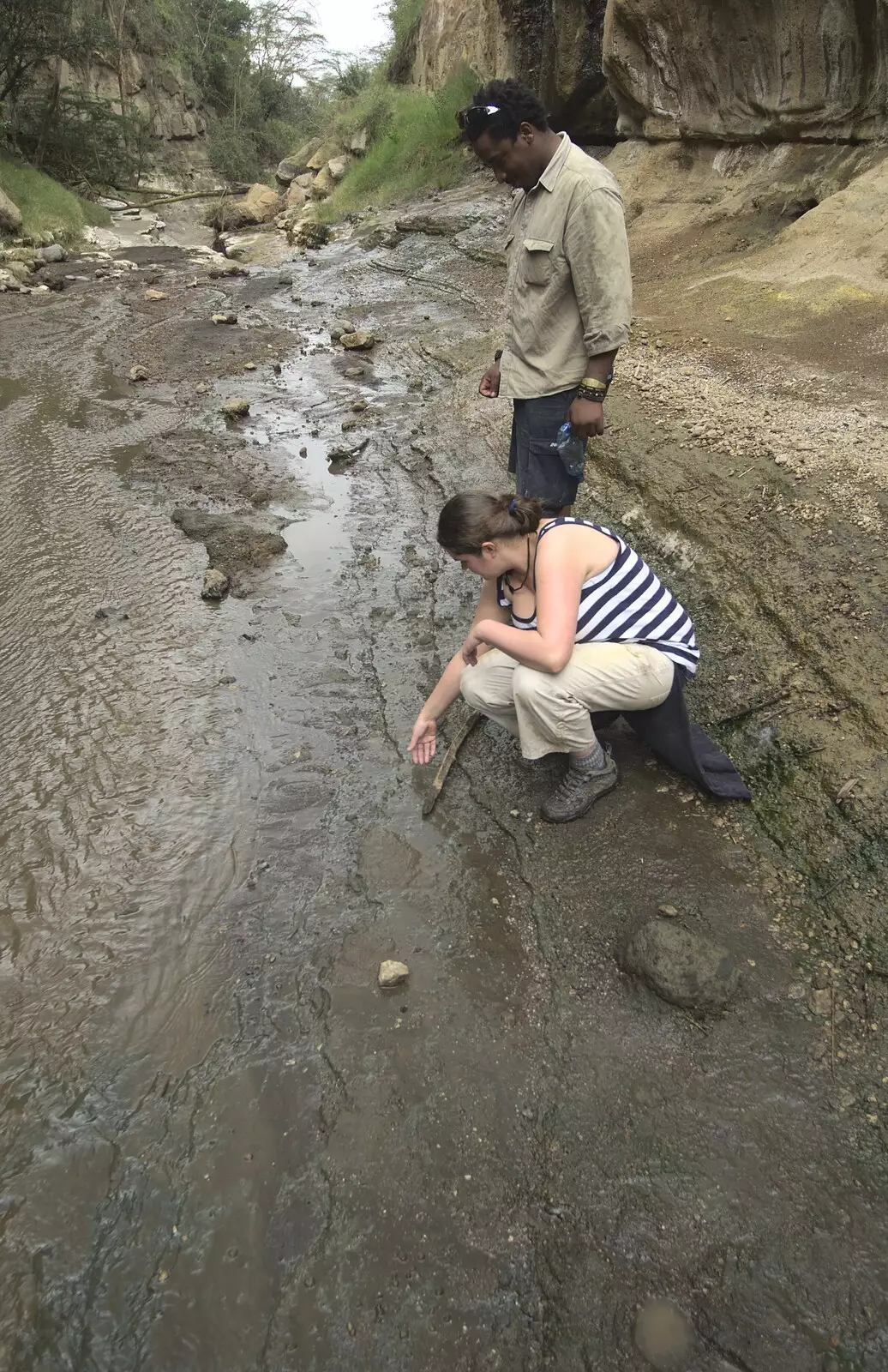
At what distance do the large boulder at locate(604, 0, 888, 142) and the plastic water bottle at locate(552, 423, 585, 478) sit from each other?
18.2 ft

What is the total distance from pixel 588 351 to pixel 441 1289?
9.18 feet

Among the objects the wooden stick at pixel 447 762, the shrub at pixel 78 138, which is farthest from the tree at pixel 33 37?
the wooden stick at pixel 447 762

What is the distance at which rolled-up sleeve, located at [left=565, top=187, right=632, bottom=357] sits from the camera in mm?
2590

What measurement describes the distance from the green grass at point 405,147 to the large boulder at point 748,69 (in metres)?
5.23

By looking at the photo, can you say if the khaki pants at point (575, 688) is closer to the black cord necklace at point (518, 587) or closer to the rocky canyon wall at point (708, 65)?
the black cord necklace at point (518, 587)

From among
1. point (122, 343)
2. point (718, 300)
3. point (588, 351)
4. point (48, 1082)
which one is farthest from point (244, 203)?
point (48, 1082)

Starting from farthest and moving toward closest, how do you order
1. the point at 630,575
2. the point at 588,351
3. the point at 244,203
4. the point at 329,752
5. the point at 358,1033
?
the point at 244,203
the point at 329,752
the point at 588,351
the point at 630,575
the point at 358,1033

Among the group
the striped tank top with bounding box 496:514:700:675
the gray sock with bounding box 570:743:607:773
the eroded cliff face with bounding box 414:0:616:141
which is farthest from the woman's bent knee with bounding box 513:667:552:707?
the eroded cliff face with bounding box 414:0:616:141

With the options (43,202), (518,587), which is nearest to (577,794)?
(518,587)

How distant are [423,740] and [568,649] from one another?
26.4 inches

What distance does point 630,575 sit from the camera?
96.5 inches

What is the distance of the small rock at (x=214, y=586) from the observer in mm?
4223

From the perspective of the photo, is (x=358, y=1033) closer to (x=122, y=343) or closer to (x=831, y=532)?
(x=831, y=532)

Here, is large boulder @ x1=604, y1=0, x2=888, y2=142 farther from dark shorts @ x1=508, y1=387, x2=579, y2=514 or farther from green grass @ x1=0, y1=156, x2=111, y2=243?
green grass @ x1=0, y1=156, x2=111, y2=243
